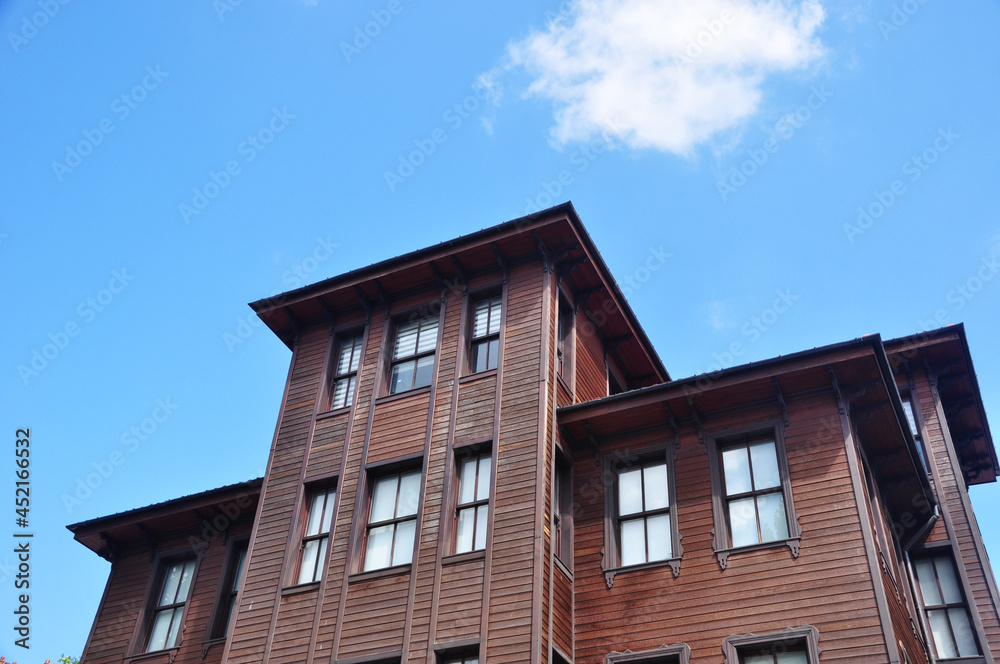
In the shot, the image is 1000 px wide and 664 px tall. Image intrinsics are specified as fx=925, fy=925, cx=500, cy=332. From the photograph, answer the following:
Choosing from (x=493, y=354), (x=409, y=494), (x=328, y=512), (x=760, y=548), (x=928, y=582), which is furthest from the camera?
(x=928, y=582)

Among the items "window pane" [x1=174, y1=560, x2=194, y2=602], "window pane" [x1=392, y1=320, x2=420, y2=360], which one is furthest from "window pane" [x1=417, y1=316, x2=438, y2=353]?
"window pane" [x1=174, y1=560, x2=194, y2=602]

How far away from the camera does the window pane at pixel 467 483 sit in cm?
1800

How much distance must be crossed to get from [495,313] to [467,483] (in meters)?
4.25

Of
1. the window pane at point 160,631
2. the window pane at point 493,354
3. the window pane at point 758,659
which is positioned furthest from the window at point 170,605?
the window pane at point 758,659

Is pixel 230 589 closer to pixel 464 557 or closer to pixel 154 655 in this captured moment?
pixel 154 655

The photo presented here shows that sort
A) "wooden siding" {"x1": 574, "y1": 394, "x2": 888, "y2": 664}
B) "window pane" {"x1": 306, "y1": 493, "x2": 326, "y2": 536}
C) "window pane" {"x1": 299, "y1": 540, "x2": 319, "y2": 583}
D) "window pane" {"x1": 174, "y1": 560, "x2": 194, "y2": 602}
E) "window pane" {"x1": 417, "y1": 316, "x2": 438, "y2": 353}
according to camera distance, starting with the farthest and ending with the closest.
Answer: "window pane" {"x1": 174, "y1": 560, "x2": 194, "y2": 602} → "window pane" {"x1": 417, "y1": 316, "x2": 438, "y2": 353} → "window pane" {"x1": 306, "y1": 493, "x2": 326, "y2": 536} → "window pane" {"x1": 299, "y1": 540, "x2": 319, "y2": 583} → "wooden siding" {"x1": 574, "y1": 394, "x2": 888, "y2": 664}

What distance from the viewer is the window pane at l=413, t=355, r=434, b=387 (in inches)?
801

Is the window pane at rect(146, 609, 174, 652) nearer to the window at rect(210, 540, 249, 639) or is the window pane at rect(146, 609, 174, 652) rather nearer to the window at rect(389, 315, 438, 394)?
the window at rect(210, 540, 249, 639)

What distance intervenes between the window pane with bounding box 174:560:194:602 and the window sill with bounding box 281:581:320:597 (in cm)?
486

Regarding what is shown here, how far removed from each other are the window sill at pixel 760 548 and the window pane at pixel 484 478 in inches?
175

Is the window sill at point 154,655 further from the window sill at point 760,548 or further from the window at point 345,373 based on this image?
the window sill at point 760,548

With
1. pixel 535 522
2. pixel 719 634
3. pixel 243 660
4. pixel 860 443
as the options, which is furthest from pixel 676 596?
pixel 243 660

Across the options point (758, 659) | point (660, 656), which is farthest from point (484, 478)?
point (758, 659)

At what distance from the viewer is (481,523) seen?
57.4 ft
